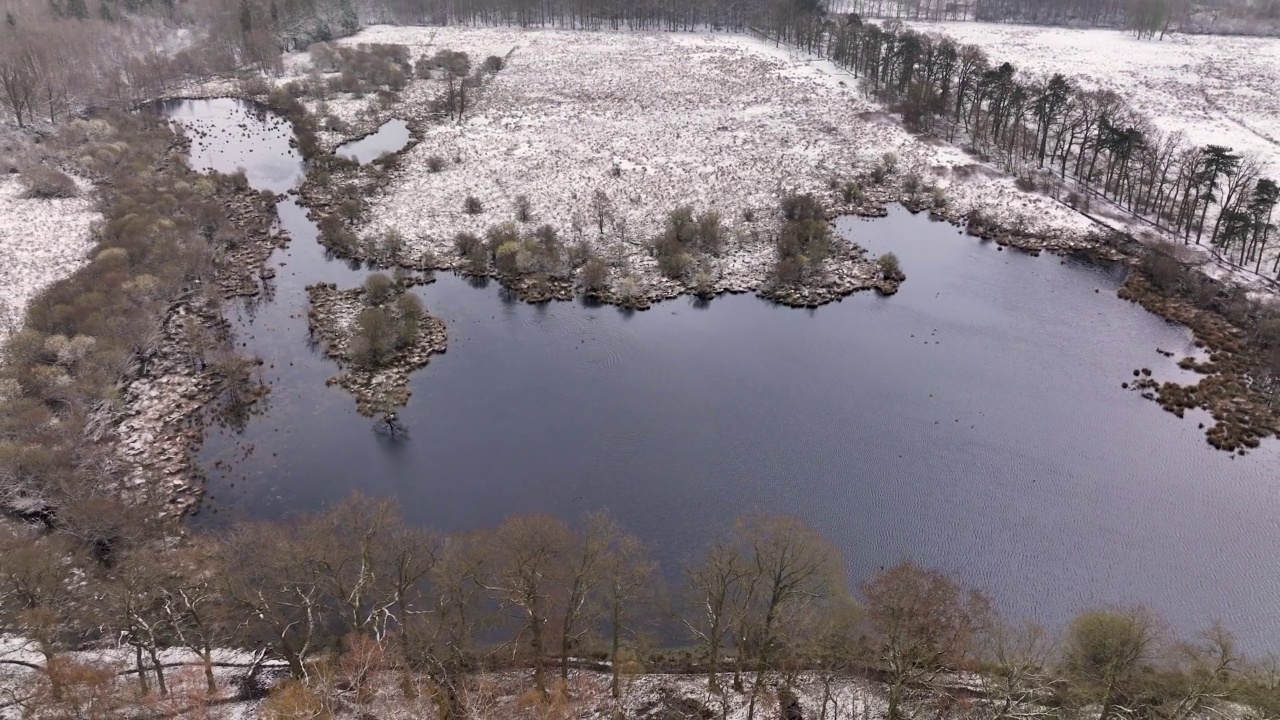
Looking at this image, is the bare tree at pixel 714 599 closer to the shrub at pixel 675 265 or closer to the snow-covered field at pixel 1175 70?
the shrub at pixel 675 265

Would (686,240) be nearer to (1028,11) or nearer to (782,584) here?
(782,584)

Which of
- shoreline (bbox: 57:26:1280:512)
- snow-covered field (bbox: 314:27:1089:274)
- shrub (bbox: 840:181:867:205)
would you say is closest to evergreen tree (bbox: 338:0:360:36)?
snow-covered field (bbox: 314:27:1089:274)

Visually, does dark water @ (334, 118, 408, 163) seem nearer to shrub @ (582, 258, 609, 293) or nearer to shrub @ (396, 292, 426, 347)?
shrub @ (396, 292, 426, 347)

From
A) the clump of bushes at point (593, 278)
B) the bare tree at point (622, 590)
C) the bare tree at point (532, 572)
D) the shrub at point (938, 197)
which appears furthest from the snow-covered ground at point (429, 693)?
the shrub at point (938, 197)

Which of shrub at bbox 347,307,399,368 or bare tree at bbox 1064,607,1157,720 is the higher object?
shrub at bbox 347,307,399,368

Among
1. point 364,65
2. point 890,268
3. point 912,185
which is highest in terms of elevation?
point 364,65

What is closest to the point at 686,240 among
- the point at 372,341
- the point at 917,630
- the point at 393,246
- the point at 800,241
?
the point at 800,241
